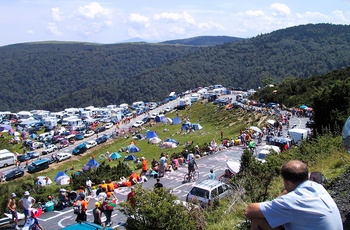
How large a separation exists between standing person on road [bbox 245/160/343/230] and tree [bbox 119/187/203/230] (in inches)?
153

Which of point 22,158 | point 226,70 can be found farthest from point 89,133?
point 226,70

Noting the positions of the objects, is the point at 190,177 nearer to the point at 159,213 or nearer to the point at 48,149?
the point at 159,213

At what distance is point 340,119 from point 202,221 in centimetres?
1196

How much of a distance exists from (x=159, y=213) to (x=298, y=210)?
4.17 m

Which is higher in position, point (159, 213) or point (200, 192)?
point (159, 213)

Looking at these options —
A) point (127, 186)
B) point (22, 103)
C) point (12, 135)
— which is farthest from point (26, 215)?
point (22, 103)

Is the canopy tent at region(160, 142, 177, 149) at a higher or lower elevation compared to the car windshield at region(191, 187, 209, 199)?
lower

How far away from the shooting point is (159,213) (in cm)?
684

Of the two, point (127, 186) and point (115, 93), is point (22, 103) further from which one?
point (127, 186)

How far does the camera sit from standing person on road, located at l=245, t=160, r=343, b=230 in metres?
3.01

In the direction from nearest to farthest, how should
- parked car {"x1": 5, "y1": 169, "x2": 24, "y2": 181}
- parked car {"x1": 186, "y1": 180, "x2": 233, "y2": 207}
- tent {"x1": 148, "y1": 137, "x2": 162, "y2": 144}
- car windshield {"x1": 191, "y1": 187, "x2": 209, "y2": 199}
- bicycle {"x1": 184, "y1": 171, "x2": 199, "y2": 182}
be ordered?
1. parked car {"x1": 186, "y1": 180, "x2": 233, "y2": 207}
2. car windshield {"x1": 191, "y1": 187, "x2": 209, "y2": 199}
3. bicycle {"x1": 184, "y1": 171, "x2": 199, "y2": 182}
4. parked car {"x1": 5, "y1": 169, "x2": 24, "y2": 181}
5. tent {"x1": 148, "y1": 137, "x2": 162, "y2": 144}

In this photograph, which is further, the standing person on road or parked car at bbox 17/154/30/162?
parked car at bbox 17/154/30/162

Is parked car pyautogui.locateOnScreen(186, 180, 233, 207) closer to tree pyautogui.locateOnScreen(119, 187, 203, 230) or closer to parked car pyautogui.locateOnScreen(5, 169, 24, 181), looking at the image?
tree pyautogui.locateOnScreen(119, 187, 203, 230)

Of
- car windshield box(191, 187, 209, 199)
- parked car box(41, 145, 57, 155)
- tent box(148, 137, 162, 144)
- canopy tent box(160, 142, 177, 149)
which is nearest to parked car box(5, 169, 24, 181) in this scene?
tent box(148, 137, 162, 144)
